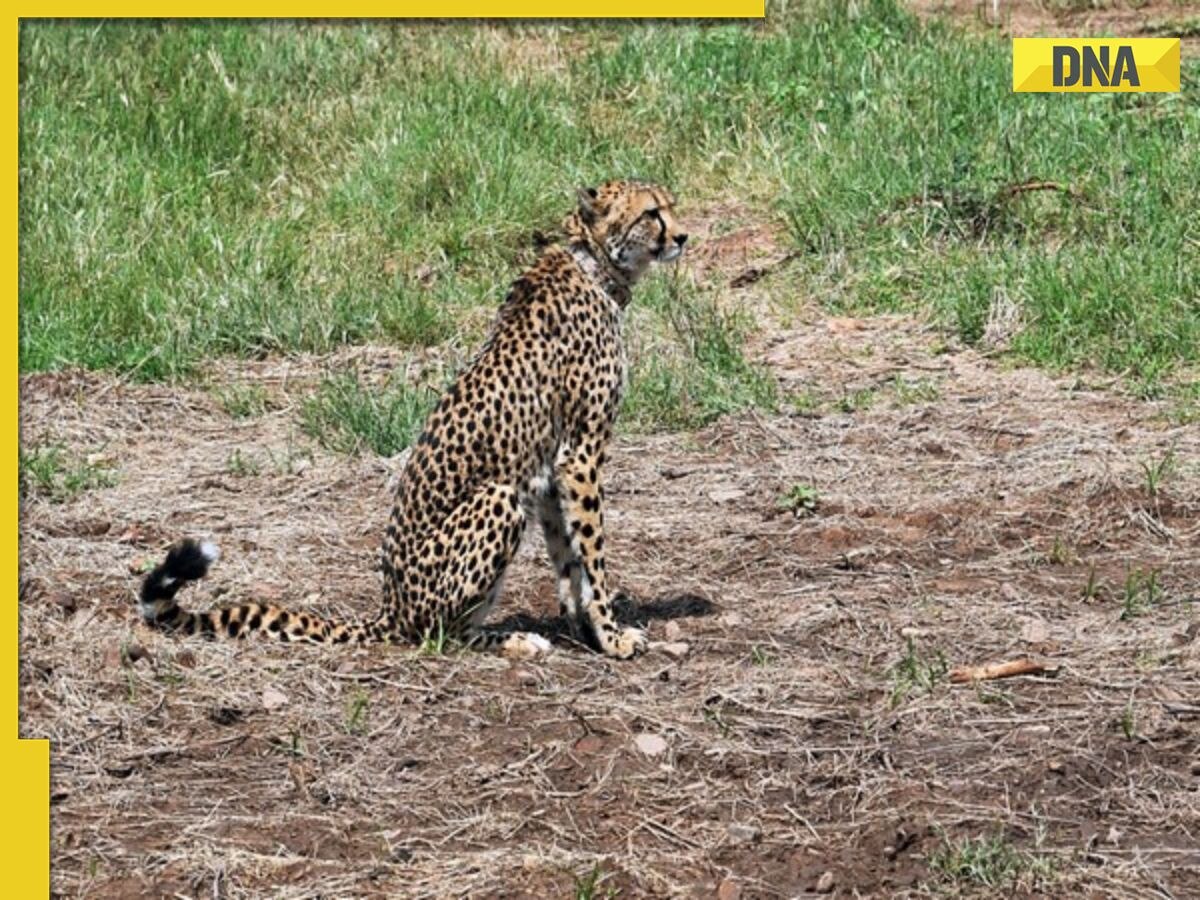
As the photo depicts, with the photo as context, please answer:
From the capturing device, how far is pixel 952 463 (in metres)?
6.89

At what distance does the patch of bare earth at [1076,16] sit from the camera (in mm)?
10852

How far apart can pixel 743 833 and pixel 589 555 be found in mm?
1266

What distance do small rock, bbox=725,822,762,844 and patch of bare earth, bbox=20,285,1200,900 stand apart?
0.01m

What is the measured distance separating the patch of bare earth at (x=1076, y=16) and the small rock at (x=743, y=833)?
700 cm

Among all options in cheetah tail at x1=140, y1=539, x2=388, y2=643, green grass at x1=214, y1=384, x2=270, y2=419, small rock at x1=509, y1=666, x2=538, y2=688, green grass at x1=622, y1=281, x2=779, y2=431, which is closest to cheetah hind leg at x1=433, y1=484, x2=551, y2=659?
small rock at x1=509, y1=666, x2=538, y2=688

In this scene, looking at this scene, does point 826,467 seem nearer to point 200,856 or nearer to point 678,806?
point 678,806

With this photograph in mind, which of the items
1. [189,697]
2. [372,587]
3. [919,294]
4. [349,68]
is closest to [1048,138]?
[919,294]

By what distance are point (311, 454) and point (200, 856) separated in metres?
2.88

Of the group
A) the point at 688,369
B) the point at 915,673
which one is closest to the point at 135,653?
the point at 915,673

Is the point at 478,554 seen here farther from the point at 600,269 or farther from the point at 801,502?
the point at 801,502

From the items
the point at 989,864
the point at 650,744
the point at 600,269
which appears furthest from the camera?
the point at 600,269

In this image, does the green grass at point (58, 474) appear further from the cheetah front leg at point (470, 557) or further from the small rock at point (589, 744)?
the small rock at point (589, 744)

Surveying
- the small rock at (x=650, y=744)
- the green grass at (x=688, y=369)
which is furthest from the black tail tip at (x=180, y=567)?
the green grass at (x=688, y=369)

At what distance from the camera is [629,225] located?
5812 mm
